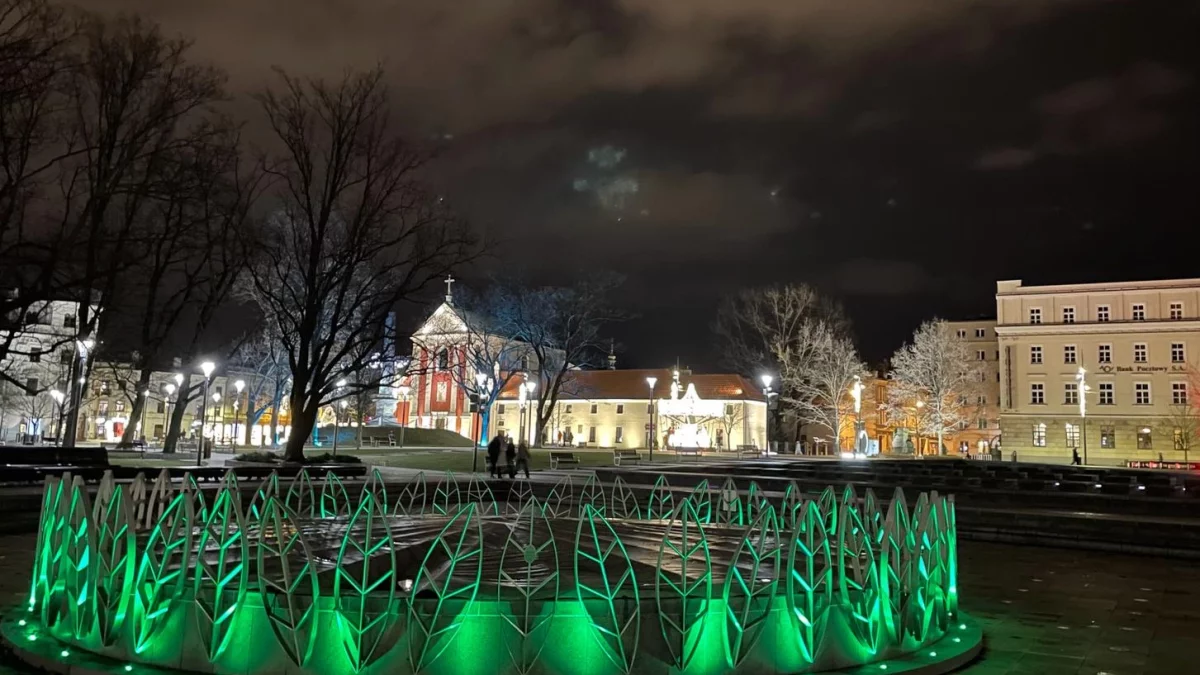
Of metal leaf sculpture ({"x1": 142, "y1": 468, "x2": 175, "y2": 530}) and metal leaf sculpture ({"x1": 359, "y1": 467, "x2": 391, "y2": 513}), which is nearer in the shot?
metal leaf sculpture ({"x1": 359, "y1": 467, "x2": 391, "y2": 513})

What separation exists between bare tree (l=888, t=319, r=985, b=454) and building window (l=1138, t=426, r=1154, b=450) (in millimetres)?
12771

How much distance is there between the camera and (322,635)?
6.18m

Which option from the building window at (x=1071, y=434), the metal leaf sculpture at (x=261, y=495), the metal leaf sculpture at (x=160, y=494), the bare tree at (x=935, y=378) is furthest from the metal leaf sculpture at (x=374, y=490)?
the building window at (x=1071, y=434)

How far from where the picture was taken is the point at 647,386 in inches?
3310

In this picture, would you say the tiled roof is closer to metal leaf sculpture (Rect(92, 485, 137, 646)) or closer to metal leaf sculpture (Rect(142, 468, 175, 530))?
metal leaf sculpture (Rect(142, 468, 175, 530))

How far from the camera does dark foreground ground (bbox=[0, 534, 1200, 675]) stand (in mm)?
7594

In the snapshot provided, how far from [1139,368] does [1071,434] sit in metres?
7.19

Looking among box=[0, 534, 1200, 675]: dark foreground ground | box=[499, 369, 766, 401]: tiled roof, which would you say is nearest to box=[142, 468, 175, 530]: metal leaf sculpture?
box=[0, 534, 1200, 675]: dark foreground ground

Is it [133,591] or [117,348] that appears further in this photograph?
[117,348]

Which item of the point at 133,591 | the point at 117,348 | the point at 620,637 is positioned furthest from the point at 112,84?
the point at 620,637

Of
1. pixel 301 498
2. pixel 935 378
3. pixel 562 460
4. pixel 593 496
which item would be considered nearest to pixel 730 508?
pixel 593 496

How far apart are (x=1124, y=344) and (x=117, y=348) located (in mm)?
69853

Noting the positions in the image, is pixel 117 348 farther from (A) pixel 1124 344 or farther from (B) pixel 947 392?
(A) pixel 1124 344

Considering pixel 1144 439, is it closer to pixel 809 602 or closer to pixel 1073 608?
pixel 1073 608
